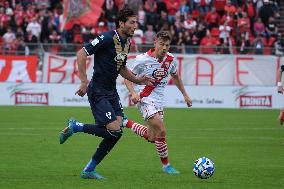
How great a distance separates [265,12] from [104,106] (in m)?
26.4

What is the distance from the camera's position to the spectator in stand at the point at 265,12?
121 feet

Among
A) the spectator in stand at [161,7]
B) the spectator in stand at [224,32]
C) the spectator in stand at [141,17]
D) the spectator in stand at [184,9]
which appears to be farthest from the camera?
the spectator in stand at [184,9]

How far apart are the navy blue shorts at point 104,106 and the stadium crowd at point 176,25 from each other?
18.9m

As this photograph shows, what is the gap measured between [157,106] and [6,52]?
17995mm

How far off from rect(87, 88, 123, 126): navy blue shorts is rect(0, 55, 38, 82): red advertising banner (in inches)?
739

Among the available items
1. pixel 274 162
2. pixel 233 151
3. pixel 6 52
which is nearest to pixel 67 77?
pixel 6 52

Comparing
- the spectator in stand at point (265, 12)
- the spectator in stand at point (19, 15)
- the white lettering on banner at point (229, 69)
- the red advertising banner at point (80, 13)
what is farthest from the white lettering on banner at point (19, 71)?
the spectator in stand at point (265, 12)

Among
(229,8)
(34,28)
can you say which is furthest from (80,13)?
(229,8)

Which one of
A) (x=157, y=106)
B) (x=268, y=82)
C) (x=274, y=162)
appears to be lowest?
(x=268, y=82)

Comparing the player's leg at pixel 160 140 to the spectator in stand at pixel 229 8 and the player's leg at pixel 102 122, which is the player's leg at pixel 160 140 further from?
the spectator in stand at pixel 229 8

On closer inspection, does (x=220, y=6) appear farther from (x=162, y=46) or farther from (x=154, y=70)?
(x=162, y=46)

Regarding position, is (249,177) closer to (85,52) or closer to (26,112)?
(85,52)

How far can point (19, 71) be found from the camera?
3036 centimetres

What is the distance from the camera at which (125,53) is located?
38.5ft
